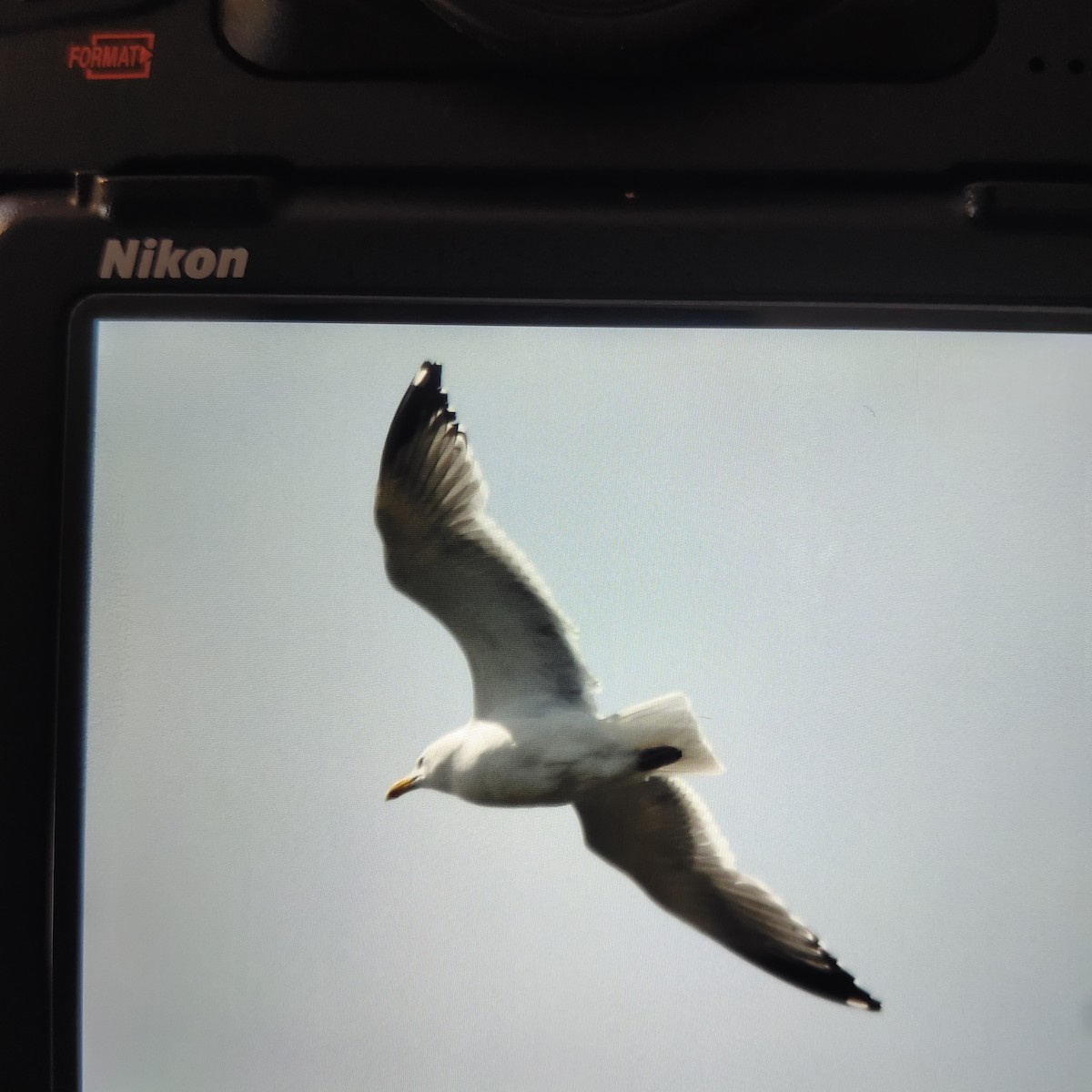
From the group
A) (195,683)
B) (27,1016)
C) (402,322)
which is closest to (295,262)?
(402,322)

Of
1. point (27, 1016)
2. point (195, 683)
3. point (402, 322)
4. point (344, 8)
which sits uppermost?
point (344, 8)

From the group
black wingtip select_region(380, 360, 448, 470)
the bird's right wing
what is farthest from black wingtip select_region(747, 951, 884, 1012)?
black wingtip select_region(380, 360, 448, 470)

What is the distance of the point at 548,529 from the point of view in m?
0.38

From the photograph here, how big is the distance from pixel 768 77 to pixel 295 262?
177mm

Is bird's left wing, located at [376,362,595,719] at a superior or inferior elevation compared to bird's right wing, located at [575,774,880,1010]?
superior

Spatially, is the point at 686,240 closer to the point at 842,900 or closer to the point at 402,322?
the point at 402,322

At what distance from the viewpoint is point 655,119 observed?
15.2 inches

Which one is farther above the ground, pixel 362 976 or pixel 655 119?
pixel 655 119

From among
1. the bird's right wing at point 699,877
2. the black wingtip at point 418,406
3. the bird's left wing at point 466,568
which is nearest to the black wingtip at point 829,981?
the bird's right wing at point 699,877

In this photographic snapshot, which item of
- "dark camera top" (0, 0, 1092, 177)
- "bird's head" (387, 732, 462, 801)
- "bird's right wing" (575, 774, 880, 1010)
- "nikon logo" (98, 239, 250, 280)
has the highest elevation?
"dark camera top" (0, 0, 1092, 177)

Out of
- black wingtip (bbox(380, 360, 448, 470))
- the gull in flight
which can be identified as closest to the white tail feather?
the gull in flight

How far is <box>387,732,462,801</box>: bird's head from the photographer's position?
0.38m

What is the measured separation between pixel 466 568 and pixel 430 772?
0.08 m

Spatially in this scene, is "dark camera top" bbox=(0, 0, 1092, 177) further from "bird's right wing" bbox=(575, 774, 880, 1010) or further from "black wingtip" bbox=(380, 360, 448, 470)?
"bird's right wing" bbox=(575, 774, 880, 1010)
